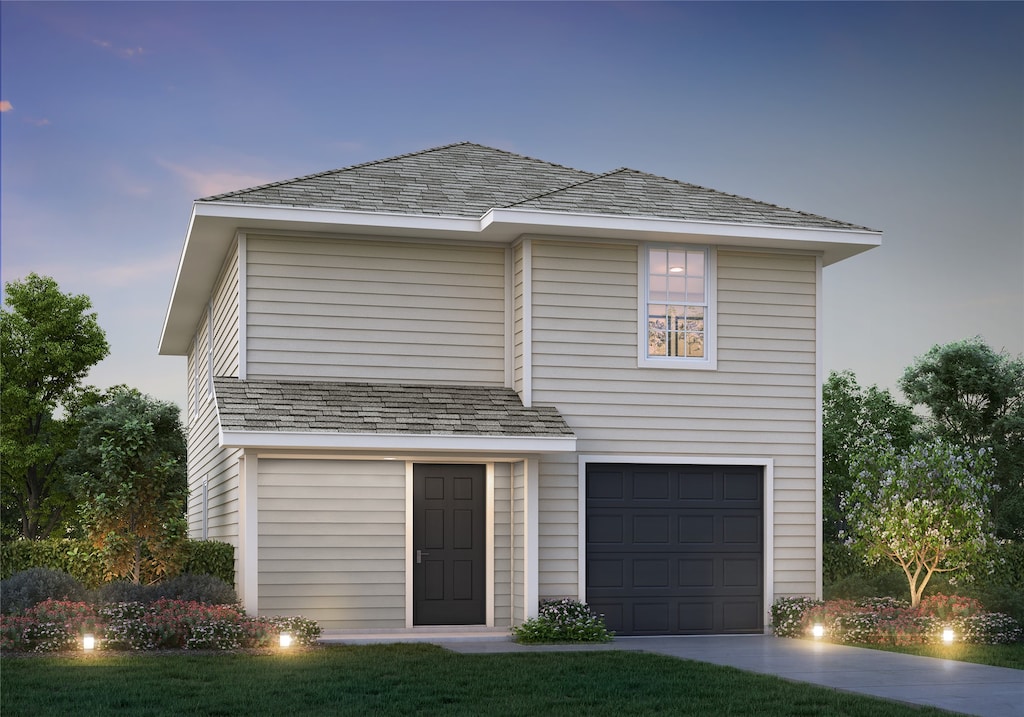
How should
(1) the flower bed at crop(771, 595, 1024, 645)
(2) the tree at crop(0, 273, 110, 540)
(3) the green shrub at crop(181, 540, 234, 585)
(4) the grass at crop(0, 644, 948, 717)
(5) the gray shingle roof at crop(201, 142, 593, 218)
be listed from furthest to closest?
1. (2) the tree at crop(0, 273, 110, 540)
2. (5) the gray shingle roof at crop(201, 142, 593, 218)
3. (3) the green shrub at crop(181, 540, 234, 585)
4. (1) the flower bed at crop(771, 595, 1024, 645)
5. (4) the grass at crop(0, 644, 948, 717)

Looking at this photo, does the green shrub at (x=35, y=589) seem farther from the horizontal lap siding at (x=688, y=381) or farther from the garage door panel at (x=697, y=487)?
the garage door panel at (x=697, y=487)

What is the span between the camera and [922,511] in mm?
15602

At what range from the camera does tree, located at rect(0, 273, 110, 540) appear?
31000 mm

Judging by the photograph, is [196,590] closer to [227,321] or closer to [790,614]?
[227,321]

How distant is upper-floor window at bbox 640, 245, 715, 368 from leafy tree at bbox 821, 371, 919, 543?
1136 centimetres

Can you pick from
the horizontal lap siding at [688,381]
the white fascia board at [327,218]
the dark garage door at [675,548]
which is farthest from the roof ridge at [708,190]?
the dark garage door at [675,548]

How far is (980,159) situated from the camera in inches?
908

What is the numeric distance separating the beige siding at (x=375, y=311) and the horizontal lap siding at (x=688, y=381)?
0.95 m

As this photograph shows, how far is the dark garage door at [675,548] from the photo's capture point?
620 inches

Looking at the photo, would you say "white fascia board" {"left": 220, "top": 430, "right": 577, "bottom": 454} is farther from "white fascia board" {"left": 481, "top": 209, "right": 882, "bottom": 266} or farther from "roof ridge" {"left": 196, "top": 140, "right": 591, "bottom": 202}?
"roof ridge" {"left": 196, "top": 140, "right": 591, "bottom": 202}

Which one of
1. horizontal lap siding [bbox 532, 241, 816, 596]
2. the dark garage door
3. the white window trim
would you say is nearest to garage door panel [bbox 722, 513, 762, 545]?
the dark garage door

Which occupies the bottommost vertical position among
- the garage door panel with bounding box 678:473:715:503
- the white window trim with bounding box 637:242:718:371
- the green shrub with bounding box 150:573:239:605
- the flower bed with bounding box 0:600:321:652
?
the flower bed with bounding box 0:600:321:652

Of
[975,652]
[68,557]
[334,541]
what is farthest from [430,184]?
[975,652]

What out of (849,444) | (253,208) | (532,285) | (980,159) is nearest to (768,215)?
(532,285)
